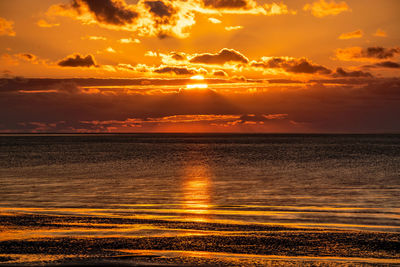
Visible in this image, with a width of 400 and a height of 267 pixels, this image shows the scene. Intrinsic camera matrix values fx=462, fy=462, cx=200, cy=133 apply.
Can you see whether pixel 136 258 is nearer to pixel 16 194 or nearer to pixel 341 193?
pixel 16 194

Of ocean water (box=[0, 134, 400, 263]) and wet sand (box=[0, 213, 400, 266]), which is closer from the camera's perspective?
wet sand (box=[0, 213, 400, 266])

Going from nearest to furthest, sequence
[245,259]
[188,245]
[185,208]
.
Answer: [245,259] → [188,245] → [185,208]

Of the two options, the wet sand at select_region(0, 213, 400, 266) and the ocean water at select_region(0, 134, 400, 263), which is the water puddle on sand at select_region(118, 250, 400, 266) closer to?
the wet sand at select_region(0, 213, 400, 266)

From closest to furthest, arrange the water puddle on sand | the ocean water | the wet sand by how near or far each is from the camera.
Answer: the water puddle on sand → the wet sand → the ocean water

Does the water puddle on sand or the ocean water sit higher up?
the water puddle on sand

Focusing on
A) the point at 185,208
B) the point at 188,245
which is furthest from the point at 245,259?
the point at 185,208

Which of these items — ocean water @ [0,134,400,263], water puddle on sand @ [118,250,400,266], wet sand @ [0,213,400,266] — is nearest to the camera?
water puddle on sand @ [118,250,400,266]

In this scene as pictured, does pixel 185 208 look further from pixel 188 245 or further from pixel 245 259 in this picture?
pixel 245 259

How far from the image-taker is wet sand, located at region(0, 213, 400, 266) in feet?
46.1

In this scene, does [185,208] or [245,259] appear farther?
[185,208]

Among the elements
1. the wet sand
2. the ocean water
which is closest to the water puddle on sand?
the wet sand

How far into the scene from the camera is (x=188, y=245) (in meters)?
16.0

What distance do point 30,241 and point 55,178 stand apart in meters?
31.8

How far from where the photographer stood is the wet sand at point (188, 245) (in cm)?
1404
